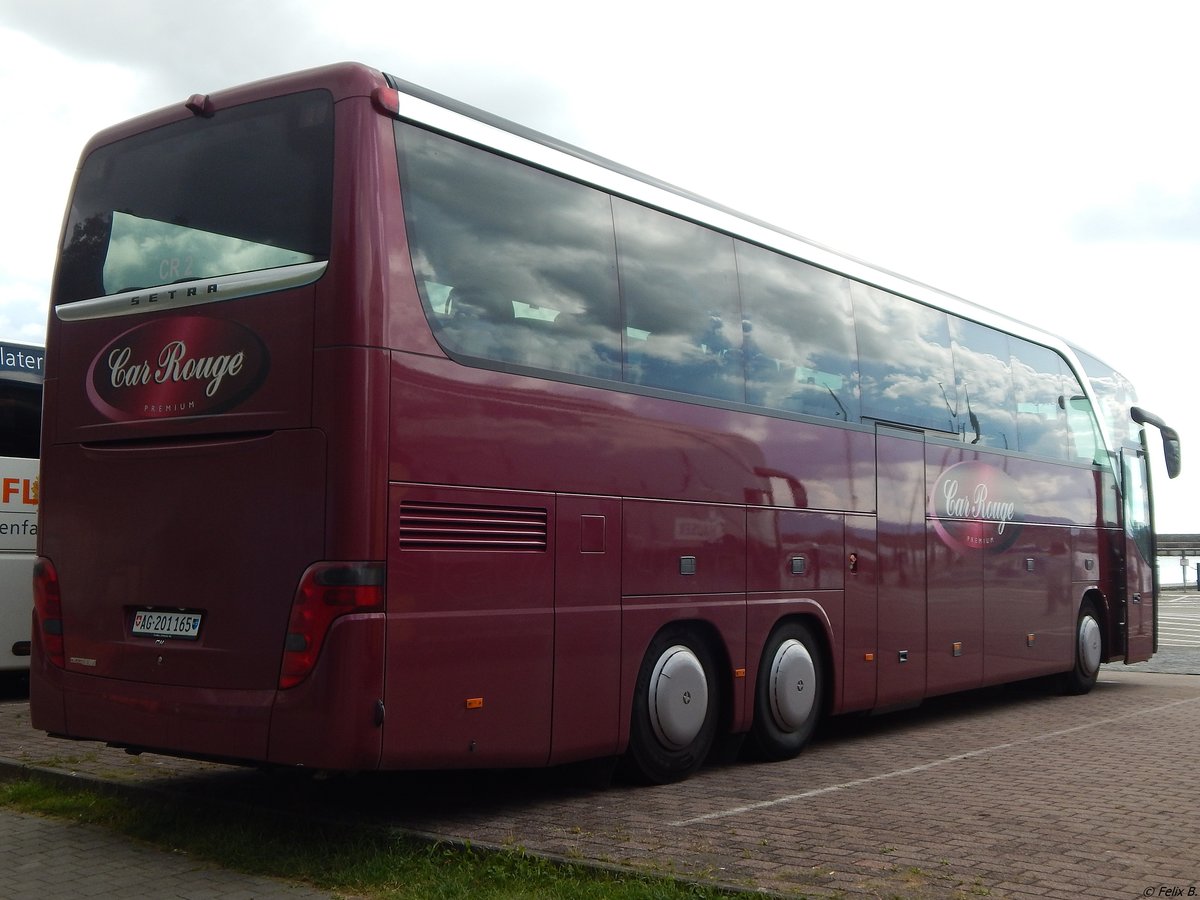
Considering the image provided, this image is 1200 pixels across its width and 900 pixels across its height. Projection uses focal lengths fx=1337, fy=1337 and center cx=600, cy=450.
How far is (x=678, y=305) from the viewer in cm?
905

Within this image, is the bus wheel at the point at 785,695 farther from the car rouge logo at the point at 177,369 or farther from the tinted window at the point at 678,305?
the car rouge logo at the point at 177,369

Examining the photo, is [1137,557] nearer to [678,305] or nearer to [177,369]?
[678,305]

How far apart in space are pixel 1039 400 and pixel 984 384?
1512 mm

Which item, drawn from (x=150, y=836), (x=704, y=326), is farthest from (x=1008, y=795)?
(x=150, y=836)

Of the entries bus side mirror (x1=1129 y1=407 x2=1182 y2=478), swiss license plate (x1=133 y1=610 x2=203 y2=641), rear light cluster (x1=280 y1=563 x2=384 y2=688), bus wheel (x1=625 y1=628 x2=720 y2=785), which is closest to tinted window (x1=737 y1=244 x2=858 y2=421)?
bus wheel (x1=625 y1=628 x2=720 y2=785)

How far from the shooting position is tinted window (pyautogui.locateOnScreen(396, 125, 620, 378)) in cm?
718

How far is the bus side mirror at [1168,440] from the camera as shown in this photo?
1666cm

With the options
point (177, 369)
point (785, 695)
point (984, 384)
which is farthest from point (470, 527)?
point (984, 384)

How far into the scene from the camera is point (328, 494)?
659cm

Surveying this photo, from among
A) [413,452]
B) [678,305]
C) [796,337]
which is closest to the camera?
[413,452]

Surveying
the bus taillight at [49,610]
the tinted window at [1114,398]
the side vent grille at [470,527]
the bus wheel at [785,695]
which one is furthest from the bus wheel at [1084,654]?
the bus taillight at [49,610]

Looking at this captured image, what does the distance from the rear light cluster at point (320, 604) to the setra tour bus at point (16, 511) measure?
8.06 metres

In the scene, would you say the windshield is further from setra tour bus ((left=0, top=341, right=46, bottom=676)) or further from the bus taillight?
setra tour bus ((left=0, top=341, right=46, bottom=676))

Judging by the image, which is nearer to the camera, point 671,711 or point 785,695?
point 671,711
